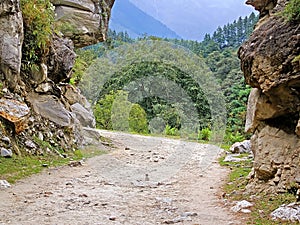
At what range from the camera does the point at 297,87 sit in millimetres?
6488

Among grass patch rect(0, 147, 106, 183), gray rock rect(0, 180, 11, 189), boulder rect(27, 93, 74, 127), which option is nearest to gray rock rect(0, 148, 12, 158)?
grass patch rect(0, 147, 106, 183)

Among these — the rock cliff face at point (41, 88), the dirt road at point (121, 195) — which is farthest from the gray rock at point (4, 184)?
the rock cliff face at point (41, 88)

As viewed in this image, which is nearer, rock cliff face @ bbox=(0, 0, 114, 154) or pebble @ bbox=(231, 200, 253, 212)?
pebble @ bbox=(231, 200, 253, 212)

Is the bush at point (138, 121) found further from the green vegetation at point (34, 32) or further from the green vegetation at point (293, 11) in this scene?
the green vegetation at point (293, 11)

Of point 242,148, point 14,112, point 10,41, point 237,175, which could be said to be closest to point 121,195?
point 237,175

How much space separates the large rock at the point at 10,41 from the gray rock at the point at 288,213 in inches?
360

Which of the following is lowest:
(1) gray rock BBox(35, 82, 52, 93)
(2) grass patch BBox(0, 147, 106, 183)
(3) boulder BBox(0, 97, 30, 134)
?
(2) grass patch BBox(0, 147, 106, 183)

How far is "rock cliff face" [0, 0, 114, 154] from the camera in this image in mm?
10586

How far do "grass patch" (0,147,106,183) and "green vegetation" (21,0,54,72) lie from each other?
3.91m

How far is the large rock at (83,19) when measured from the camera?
17.4 meters

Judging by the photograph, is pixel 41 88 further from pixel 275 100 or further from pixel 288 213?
pixel 288 213

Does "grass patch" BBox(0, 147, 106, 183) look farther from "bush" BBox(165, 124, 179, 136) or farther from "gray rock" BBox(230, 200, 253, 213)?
"bush" BBox(165, 124, 179, 136)

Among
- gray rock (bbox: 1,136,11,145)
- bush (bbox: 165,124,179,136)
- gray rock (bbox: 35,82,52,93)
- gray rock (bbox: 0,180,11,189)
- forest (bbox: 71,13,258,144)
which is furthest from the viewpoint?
bush (bbox: 165,124,179,136)

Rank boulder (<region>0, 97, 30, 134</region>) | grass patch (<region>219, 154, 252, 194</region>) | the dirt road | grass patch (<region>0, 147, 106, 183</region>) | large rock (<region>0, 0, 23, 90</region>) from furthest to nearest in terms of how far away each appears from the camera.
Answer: large rock (<region>0, 0, 23, 90</region>) < boulder (<region>0, 97, 30, 134</region>) < grass patch (<region>0, 147, 106, 183</region>) < grass patch (<region>219, 154, 252, 194</region>) < the dirt road
